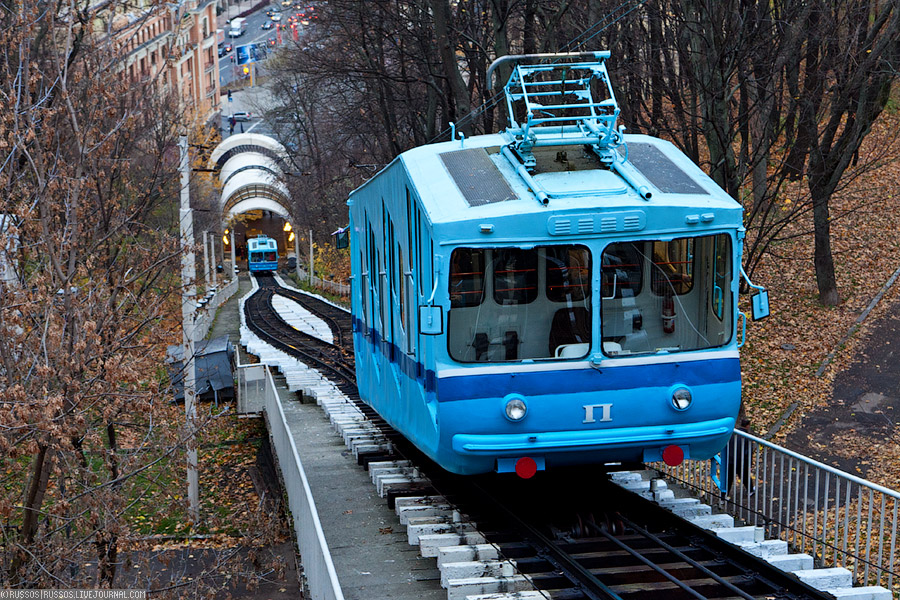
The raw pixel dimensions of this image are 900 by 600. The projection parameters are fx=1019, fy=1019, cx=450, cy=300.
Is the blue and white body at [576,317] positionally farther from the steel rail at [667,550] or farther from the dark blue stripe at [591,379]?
the steel rail at [667,550]

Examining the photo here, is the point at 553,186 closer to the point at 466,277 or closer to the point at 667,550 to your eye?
the point at 466,277

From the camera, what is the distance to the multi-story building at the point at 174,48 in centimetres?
1269

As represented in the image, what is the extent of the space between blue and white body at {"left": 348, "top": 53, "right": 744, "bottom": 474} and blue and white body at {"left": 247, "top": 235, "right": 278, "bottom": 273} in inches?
2870

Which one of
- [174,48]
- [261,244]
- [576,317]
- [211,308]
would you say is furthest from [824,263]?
[261,244]

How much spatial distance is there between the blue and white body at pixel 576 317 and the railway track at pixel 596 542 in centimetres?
70

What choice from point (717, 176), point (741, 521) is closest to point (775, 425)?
point (717, 176)

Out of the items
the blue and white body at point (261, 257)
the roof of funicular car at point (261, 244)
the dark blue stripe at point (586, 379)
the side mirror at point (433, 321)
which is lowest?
the dark blue stripe at point (586, 379)

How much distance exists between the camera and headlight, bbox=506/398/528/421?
332 inches

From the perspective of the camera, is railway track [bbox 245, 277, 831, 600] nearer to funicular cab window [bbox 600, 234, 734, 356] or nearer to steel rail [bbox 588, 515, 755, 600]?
steel rail [bbox 588, 515, 755, 600]

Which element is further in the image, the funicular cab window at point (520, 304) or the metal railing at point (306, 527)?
the funicular cab window at point (520, 304)

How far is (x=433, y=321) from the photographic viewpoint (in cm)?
835

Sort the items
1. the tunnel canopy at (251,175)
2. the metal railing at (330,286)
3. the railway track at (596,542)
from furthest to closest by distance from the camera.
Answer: the tunnel canopy at (251,175), the metal railing at (330,286), the railway track at (596,542)

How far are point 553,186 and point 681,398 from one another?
6.99 ft

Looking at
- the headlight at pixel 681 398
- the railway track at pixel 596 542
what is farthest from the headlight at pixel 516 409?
the headlight at pixel 681 398
